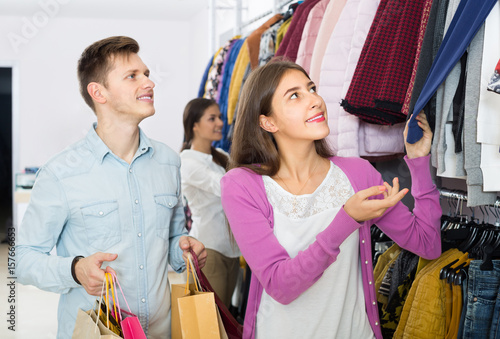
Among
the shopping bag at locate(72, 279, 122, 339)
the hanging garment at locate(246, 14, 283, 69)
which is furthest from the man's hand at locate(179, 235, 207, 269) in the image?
the hanging garment at locate(246, 14, 283, 69)

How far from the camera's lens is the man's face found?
1.62 meters

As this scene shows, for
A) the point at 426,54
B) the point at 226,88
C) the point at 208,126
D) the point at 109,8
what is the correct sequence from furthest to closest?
the point at 109,8, the point at 226,88, the point at 208,126, the point at 426,54

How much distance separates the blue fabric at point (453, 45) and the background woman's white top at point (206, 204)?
1.50 m

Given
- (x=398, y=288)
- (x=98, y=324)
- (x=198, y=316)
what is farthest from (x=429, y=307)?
(x=98, y=324)

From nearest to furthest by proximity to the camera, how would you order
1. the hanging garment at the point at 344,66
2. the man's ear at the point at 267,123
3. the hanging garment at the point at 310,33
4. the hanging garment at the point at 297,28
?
the man's ear at the point at 267,123
the hanging garment at the point at 344,66
the hanging garment at the point at 310,33
the hanging garment at the point at 297,28

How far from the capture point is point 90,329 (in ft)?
4.14

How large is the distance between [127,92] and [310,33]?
116 cm

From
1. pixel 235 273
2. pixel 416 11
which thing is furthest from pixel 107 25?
pixel 416 11

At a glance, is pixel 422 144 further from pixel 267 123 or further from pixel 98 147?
pixel 98 147

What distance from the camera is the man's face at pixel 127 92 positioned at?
1.62 meters

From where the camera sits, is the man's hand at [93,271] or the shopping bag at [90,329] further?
the man's hand at [93,271]

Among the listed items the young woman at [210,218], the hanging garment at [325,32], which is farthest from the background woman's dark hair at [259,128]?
the young woman at [210,218]

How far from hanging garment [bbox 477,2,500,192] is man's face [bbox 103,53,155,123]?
95 cm

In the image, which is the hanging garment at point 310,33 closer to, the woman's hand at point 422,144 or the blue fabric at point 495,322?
the woman's hand at point 422,144
